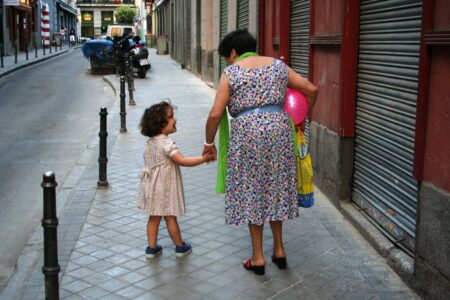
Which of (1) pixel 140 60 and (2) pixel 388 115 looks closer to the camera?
(2) pixel 388 115

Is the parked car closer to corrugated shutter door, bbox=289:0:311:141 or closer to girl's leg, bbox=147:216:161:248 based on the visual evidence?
corrugated shutter door, bbox=289:0:311:141

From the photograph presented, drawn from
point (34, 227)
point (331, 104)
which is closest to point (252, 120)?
point (331, 104)

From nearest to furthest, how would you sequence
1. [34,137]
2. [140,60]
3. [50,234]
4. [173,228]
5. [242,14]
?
[50,234]
[173,228]
[34,137]
[242,14]
[140,60]

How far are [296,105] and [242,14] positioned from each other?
1123 centimetres

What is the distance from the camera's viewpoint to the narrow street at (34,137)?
6920 mm

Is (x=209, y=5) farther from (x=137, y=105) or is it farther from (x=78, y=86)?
(x=137, y=105)

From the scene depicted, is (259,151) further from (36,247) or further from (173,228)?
(36,247)

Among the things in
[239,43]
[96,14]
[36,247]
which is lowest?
[36,247]

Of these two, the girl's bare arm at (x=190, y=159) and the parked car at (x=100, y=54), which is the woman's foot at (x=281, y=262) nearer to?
the girl's bare arm at (x=190, y=159)

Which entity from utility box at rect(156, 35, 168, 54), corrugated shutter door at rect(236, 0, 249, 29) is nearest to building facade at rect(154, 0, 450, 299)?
corrugated shutter door at rect(236, 0, 249, 29)

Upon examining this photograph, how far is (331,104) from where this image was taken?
23.2ft

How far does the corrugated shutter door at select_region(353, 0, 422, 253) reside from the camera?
16.3 feet

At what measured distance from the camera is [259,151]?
4.58m

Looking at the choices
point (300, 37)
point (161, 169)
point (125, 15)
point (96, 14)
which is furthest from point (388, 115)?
point (96, 14)
